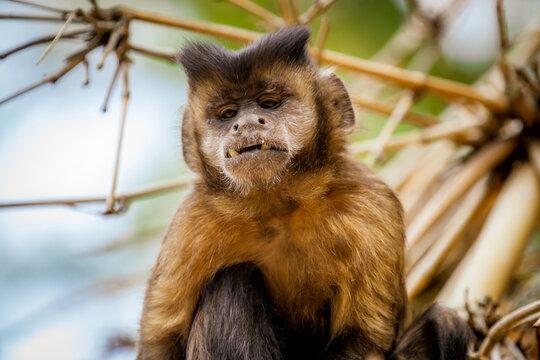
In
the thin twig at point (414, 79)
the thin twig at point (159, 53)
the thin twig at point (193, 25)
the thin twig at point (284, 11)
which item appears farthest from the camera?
the thin twig at point (414, 79)

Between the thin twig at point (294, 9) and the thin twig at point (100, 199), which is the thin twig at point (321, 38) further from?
the thin twig at point (100, 199)

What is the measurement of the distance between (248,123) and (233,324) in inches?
41.5

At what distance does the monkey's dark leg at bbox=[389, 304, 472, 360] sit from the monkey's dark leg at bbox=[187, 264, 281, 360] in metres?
0.74

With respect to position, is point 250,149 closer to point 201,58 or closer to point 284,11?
point 201,58

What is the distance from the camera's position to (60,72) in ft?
11.2

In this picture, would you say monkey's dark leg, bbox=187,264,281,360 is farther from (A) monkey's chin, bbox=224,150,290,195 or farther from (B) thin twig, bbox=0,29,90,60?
(B) thin twig, bbox=0,29,90,60

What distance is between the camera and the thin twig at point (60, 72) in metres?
3.25

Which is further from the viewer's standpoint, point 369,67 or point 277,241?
point 369,67

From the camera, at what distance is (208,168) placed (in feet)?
12.8

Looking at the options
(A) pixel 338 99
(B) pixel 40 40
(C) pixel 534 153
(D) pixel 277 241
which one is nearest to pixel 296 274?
(D) pixel 277 241

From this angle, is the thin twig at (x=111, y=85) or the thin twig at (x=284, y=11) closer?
the thin twig at (x=111, y=85)

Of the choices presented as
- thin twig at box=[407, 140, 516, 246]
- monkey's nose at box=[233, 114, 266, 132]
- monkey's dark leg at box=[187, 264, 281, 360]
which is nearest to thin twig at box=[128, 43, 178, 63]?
monkey's nose at box=[233, 114, 266, 132]

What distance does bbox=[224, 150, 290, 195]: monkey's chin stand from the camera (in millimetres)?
3566

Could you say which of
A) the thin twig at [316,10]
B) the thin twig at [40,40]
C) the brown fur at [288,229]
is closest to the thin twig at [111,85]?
the thin twig at [40,40]
